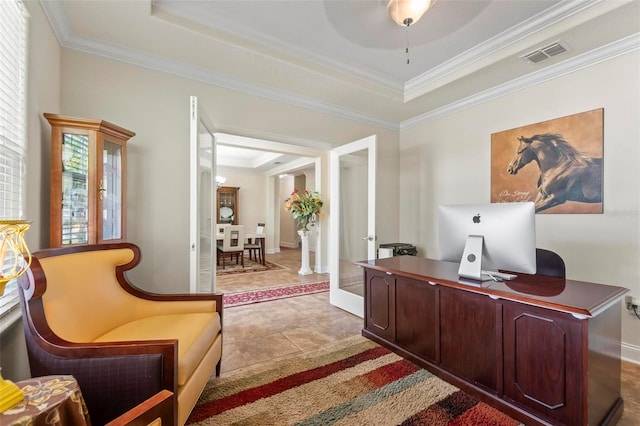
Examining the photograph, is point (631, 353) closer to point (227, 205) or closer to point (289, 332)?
point (289, 332)

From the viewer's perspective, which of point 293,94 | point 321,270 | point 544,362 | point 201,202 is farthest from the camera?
point 321,270

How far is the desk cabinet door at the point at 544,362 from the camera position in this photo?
1350 millimetres

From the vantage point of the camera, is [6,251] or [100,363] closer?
[6,251]

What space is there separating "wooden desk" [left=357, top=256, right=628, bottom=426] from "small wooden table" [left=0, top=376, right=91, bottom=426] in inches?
75.4

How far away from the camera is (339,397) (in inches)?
70.4

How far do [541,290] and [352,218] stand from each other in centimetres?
219

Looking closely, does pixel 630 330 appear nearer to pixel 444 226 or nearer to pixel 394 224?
pixel 444 226

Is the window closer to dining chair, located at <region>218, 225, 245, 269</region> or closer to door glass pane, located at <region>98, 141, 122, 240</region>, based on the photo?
door glass pane, located at <region>98, 141, 122, 240</region>

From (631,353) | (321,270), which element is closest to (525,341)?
(631,353)

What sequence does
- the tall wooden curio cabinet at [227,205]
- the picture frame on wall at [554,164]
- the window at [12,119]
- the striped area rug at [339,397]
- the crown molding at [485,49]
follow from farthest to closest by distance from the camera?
the tall wooden curio cabinet at [227,205], the picture frame on wall at [554,164], the crown molding at [485,49], the striped area rug at [339,397], the window at [12,119]

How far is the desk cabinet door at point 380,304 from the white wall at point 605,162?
1770 millimetres

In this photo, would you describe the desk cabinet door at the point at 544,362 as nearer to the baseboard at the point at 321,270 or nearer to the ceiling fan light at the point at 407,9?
the ceiling fan light at the point at 407,9

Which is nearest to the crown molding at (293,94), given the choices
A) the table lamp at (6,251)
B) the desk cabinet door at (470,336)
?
the table lamp at (6,251)

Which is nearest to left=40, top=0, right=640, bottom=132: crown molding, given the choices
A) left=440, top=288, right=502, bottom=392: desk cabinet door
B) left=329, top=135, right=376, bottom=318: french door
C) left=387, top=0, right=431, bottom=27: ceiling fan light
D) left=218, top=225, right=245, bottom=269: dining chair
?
left=329, top=135, right=376, bottom=318: french door
